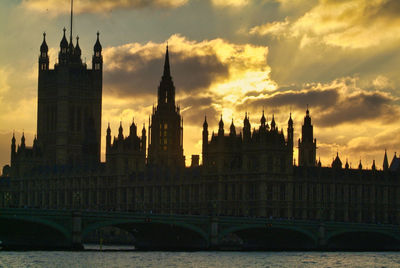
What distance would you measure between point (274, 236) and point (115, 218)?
34.9 metres

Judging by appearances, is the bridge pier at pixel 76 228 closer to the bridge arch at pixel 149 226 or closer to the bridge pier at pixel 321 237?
the bridge arch at pixel 149 226

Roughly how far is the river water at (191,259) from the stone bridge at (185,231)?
3.65 m

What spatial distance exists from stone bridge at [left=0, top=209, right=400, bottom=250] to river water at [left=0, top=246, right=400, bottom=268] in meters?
3.65

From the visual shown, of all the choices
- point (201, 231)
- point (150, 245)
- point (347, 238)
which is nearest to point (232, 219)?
point (201, 231)

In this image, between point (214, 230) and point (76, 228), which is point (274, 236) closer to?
point (214, 230)

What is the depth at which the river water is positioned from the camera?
142875 millimetres

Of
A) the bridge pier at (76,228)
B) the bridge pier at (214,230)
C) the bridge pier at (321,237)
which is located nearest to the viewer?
the bridge pier at (76,228)

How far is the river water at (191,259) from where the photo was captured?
142875mm

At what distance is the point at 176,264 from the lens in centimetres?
14400

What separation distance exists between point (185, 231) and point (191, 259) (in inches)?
982

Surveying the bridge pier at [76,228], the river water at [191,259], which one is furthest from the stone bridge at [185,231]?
the river water at [191,259]

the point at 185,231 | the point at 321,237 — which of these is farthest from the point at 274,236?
the point at 185,231

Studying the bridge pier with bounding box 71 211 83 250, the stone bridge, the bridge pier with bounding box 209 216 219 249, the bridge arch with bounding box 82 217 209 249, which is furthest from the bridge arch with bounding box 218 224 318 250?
the bridge pier with bounding box 71 211 83 250

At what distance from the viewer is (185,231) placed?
178 m
